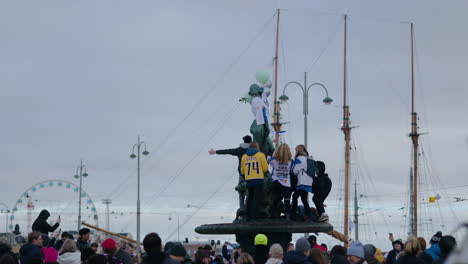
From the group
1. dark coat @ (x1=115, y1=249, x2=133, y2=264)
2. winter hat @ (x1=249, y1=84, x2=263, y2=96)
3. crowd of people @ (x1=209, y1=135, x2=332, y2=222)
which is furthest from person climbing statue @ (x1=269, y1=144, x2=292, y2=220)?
dark coat @ (x1=115, y1=249, x2=133, y2=264)

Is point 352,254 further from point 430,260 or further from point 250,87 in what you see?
point 250,87

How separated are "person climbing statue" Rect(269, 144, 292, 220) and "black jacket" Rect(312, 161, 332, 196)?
55 centimetres

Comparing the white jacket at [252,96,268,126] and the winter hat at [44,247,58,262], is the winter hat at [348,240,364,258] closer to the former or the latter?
the winter hat at [44,247,58,262]

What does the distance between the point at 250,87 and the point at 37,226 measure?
5200 mm

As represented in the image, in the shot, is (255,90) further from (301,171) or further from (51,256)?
(51,256)

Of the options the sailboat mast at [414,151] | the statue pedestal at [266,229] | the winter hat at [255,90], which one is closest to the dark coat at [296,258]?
the statue pedestal at [266,229]

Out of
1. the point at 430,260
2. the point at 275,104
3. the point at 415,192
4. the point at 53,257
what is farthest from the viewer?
the point at 415,192

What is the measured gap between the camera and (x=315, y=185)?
572 inches

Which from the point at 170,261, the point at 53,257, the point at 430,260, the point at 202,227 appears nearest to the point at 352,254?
the point at 430,260

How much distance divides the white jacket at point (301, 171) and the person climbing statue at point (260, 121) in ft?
5.45

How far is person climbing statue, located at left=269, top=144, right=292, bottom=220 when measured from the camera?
13.8 m

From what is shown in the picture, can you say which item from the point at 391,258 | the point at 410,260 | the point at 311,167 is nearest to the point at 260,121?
the point at 311,167

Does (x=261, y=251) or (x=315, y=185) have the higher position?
(x=315, y=185)

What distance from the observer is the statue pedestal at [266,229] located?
46.8 feet
